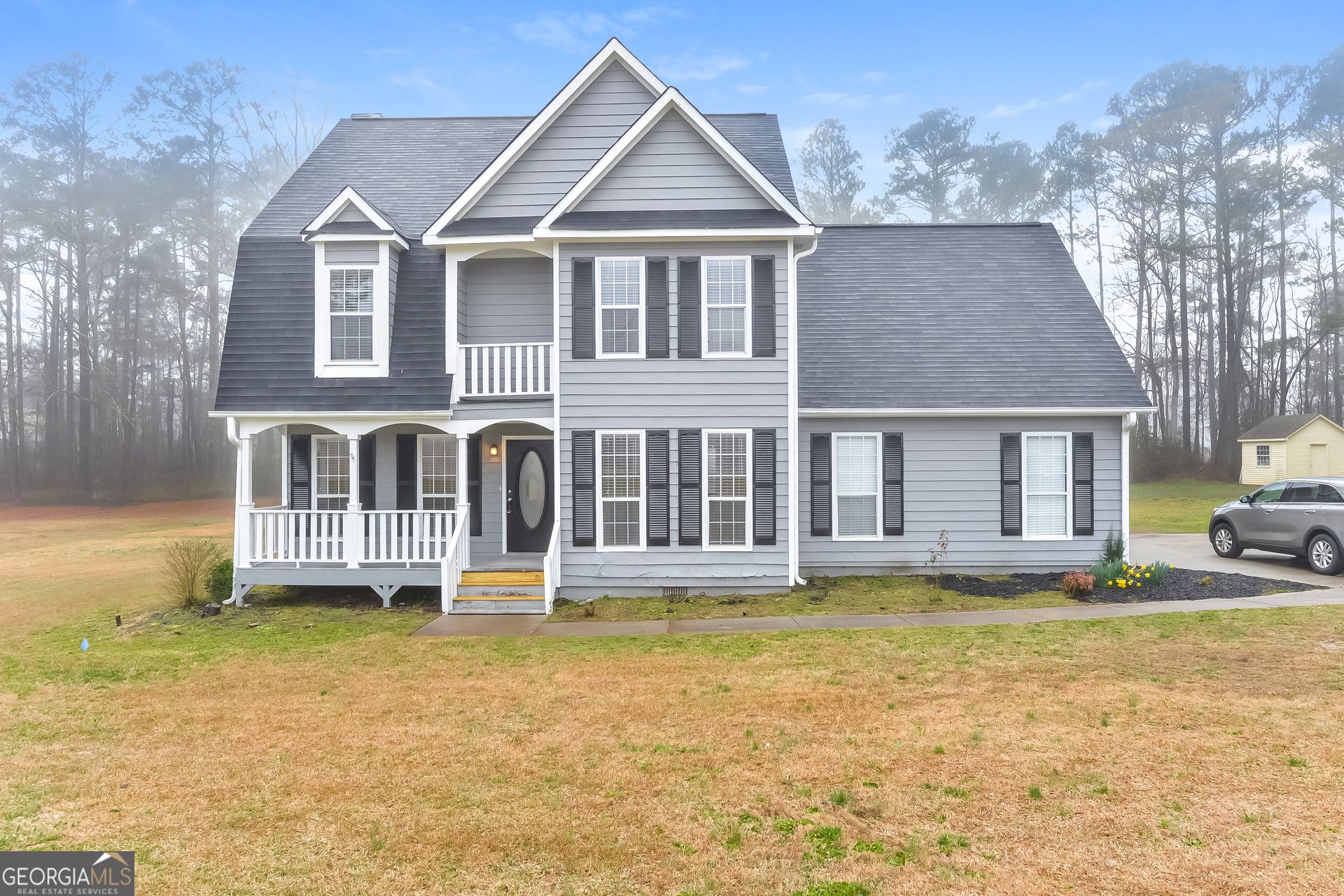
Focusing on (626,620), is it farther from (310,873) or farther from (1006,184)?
(1006,184)

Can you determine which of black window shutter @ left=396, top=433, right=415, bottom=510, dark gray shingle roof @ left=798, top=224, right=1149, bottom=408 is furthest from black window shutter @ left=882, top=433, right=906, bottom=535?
black window shutter @ left=396, top=433, right=415, bottom=510

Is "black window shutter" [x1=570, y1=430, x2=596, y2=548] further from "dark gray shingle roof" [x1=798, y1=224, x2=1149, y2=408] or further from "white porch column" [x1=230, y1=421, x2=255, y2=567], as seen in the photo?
"white porch column" [x1=230, y1=421, x2=255, y2=567]

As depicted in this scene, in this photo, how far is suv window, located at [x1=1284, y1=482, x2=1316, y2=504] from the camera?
572 inches

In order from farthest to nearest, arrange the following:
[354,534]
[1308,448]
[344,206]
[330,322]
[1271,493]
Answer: [1308,448] < [1271,493] < [330,322] < [344,206] < [354,534]

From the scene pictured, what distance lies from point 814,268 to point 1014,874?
47.5ft

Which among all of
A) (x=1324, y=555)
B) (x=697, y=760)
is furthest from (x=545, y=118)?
(x=1324, y=555)

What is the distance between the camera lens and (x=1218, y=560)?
Result: 1616 cm

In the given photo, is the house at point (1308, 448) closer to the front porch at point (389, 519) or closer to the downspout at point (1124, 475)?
the downspout at point (1124, 475)

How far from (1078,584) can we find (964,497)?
8.48 feet

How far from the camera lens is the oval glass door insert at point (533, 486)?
47.1 ft

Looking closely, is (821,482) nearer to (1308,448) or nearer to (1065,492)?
(1065,492)

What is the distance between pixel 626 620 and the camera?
11.4 metres

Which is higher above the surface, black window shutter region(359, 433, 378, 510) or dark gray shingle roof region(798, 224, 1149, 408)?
dark gray shingle roof region(798, 224, 1149, 408)

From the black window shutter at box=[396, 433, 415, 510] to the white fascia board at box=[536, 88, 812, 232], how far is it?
4830 millimetres
